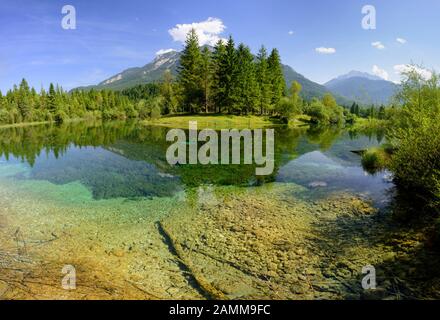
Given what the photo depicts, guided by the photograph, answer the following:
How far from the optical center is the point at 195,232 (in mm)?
15180

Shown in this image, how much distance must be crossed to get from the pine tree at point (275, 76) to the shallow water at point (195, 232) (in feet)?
216

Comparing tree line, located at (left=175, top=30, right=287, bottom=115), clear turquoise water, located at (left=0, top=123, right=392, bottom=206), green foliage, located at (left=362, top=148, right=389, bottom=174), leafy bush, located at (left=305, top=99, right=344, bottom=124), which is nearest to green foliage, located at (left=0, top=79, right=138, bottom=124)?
tree line, located at (left=175, top=30, right=287, bottom=115)

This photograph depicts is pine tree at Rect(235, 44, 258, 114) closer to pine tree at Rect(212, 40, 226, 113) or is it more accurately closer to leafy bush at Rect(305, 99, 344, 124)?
pine tree at Rect(212, 40, 226, 113)

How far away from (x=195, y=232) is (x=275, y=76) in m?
84.9

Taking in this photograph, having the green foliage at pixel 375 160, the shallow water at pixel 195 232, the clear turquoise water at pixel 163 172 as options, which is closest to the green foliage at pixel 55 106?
the clear turquoise water at pixel 163 172

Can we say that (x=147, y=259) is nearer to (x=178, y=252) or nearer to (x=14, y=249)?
(x=178, y=252)

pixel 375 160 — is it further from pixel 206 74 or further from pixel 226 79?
pixel 206 74

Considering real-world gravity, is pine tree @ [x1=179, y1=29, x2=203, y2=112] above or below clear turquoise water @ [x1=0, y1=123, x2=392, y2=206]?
above

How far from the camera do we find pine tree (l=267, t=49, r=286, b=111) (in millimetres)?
91438

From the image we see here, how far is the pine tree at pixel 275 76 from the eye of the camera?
300 ft

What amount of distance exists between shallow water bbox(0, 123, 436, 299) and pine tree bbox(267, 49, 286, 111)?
65.8m
